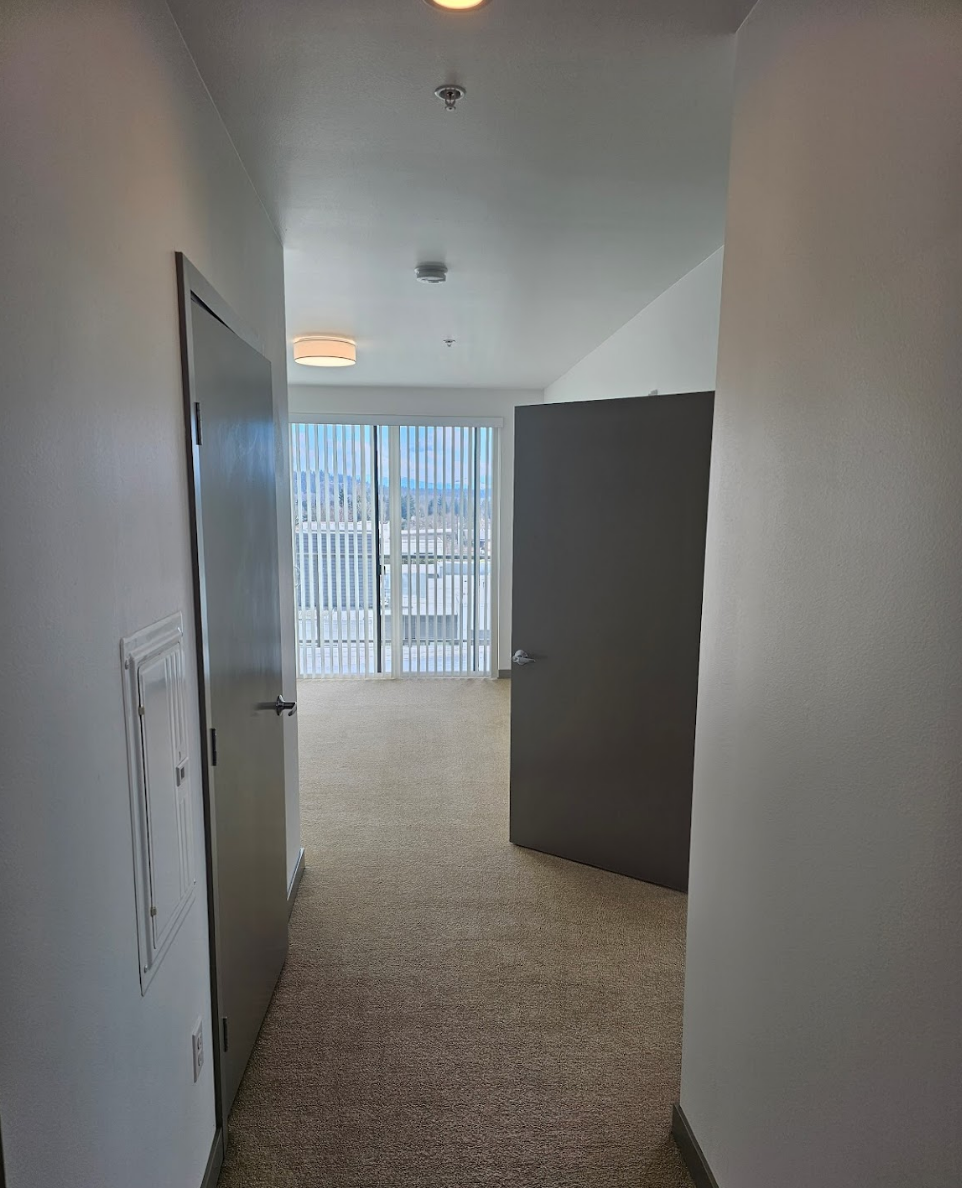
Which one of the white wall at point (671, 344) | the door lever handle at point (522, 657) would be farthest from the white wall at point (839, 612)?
the door lever handle at point (522, 657)

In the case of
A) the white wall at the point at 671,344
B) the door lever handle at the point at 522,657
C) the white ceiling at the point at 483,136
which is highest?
the white ceiling at the point at 483,136

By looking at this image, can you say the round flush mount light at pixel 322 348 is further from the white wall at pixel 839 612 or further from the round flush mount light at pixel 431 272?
the white wall at pixel 839 612

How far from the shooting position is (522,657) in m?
3.33

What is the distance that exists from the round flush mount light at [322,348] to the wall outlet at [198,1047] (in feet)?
11.6

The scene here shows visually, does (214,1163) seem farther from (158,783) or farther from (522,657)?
(522,657)

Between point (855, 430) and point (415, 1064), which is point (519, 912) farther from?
point (855, 430)

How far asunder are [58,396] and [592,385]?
13.4ft

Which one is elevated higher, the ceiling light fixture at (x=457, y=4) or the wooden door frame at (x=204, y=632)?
the ceiling light fixture at (x=457, y=4)

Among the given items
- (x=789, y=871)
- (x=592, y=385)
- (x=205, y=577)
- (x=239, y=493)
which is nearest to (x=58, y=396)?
(x=205, y=577)

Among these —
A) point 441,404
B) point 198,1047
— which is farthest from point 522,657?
point 441,404

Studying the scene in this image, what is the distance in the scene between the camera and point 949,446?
86cm

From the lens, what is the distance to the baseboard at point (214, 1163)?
1621 mm

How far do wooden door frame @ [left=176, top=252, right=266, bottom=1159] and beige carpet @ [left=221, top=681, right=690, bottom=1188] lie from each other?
0.72 ft

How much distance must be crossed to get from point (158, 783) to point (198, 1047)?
27.3 inches
